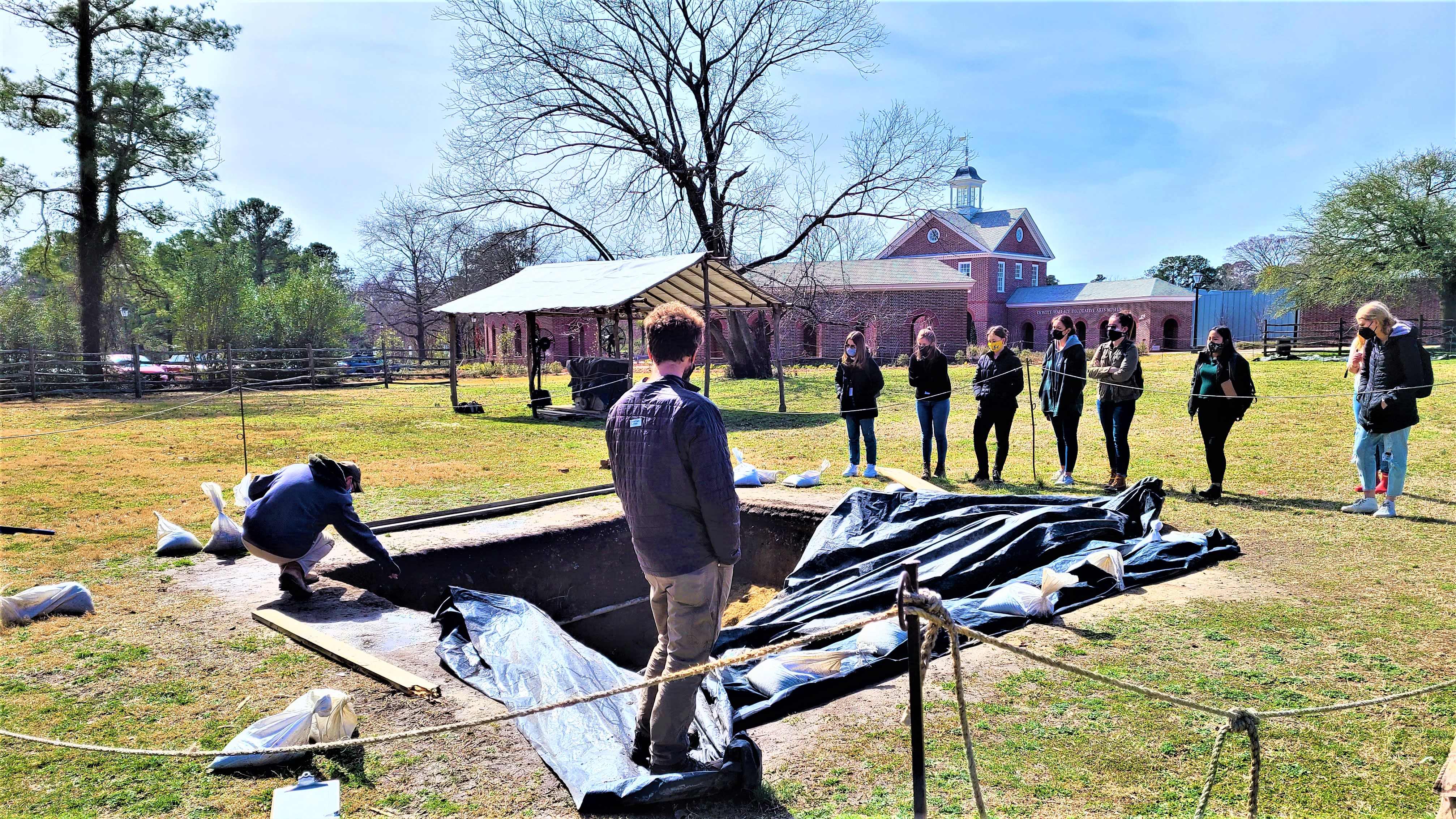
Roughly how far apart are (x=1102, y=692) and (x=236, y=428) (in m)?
15.9

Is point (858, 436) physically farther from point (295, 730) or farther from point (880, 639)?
point (295, 730)

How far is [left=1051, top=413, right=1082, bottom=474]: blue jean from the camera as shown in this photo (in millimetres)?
8781

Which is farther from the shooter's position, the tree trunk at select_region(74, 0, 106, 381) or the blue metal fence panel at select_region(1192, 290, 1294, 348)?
the blue metal fence panel at select_region(1192, 290, 1294, 348)

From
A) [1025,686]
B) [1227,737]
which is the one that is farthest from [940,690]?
[1227,737]

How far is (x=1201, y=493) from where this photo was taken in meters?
8.31

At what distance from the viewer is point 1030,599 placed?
502cm

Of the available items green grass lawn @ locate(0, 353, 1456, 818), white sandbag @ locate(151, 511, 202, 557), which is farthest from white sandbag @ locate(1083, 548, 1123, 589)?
white sandbag @ locate(151, 511, 202, 557)

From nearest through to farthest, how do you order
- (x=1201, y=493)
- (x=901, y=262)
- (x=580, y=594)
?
1. (x=580, y=594)
2. (x=1201, y=493)
3. (x=901, y=262)

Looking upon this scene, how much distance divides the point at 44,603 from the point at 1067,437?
837 centimetres

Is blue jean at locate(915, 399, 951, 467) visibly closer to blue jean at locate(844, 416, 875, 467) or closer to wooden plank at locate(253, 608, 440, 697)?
blue jean at locate(844, 416, 875, 467)

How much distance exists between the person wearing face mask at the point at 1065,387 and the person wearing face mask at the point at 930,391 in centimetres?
99

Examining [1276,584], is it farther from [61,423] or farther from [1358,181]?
[1358,181]

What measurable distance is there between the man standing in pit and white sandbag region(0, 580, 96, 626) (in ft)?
13.1

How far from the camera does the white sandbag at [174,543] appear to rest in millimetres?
6578
